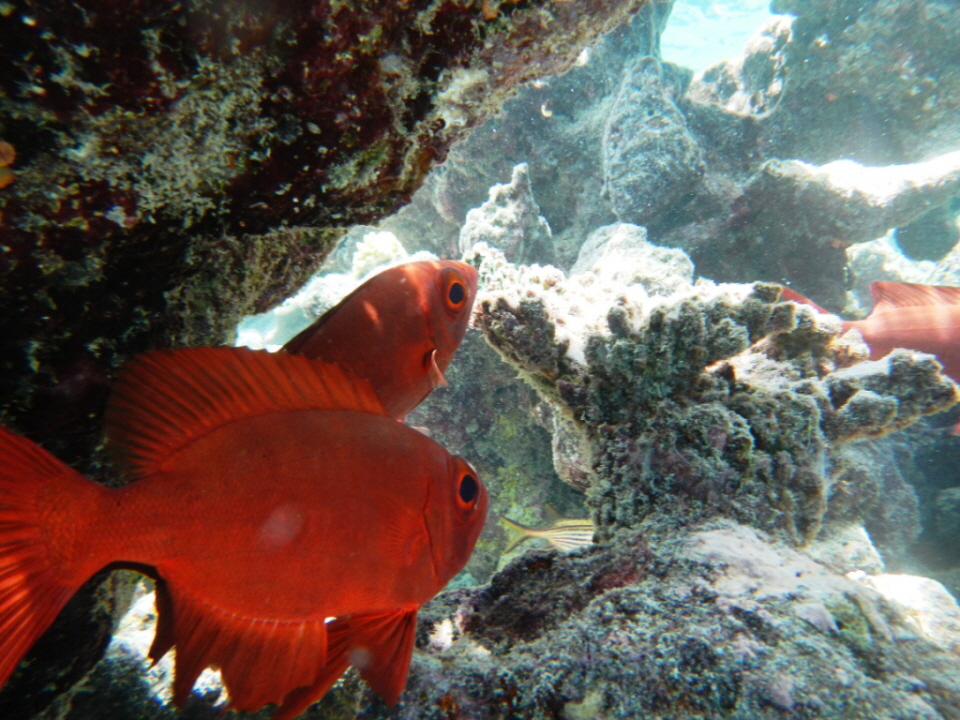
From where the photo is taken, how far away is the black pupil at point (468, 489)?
146 cm

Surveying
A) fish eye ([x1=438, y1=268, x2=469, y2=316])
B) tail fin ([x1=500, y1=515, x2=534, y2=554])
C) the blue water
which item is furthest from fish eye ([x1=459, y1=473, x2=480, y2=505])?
the blue water

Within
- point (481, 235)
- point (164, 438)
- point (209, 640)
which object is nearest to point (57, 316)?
point (164, 438)

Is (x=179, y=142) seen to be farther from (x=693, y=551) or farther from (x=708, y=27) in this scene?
(x=708, y=27)

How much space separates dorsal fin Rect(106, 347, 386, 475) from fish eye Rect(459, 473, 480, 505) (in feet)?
1.51

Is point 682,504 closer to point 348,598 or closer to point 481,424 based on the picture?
point 348,598

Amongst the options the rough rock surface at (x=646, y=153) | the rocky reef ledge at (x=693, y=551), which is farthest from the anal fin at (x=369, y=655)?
the rough rock surface at (x=646, y=153)

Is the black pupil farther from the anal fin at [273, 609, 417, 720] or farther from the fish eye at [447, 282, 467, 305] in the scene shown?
the fish eye at [447, 282, 467, 305]

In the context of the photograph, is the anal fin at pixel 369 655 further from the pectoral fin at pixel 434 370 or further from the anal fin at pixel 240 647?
the pectoral fin at pixel 434 370

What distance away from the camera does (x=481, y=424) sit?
18.3 ft

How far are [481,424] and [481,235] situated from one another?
2.95m

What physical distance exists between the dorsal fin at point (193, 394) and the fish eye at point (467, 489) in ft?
1.51

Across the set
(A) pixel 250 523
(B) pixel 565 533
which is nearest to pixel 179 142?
(A) pixel 250 523

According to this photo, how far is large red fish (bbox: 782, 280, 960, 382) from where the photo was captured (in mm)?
4867

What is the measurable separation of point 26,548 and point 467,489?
106cm
